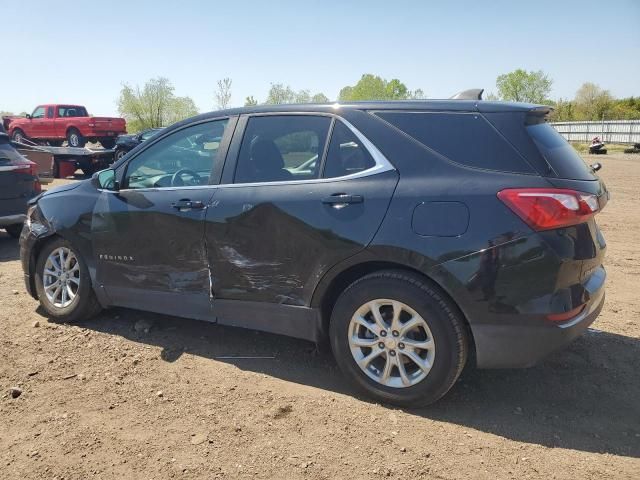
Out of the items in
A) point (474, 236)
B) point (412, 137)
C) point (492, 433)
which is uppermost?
point (412, 137)

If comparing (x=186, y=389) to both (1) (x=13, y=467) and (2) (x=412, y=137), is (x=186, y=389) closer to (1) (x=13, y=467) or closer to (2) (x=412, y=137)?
(1) (x=13, y=467)

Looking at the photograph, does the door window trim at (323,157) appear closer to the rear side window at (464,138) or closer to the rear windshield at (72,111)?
the rear side window at (464,138)

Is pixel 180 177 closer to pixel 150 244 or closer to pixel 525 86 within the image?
pixel 150 244

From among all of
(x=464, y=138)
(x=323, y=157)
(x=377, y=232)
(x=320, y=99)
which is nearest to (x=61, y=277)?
(x=323, y=157)

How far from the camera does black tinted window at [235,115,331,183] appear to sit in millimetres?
3521

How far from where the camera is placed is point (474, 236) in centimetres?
291

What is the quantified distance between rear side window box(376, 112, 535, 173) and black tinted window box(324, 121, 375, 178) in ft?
0.86

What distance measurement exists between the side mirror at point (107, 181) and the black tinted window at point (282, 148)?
1194 millimetres

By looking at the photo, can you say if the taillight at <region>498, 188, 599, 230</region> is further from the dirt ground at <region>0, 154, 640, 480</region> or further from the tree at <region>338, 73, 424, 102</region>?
the tree at <region>338, 73, 424, 102</region>

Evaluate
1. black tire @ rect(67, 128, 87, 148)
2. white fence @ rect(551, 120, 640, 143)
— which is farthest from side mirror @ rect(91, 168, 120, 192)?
white fence @ rect(551, 120, 640, 143)

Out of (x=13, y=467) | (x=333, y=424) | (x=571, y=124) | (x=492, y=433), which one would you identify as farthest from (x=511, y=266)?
(x=571, y=124)

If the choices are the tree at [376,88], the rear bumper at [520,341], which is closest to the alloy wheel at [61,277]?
the rear bumper at [520,341]

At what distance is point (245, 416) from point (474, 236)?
67.2 inches

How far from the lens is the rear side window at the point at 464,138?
9.83ft
